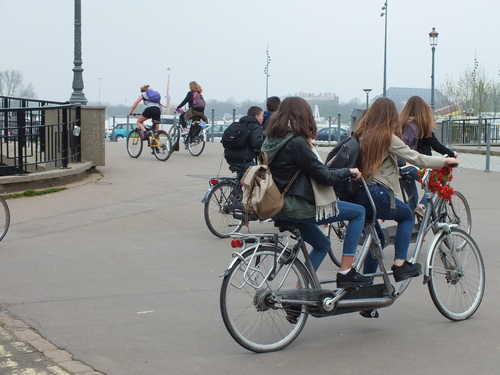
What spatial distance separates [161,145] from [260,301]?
13.3 m

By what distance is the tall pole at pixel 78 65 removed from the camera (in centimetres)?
1595

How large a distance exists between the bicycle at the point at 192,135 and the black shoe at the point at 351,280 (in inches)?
532

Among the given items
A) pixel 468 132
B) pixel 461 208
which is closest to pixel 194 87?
pixel 461 208

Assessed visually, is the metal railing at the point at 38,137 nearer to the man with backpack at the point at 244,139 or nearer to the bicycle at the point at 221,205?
the man with backpack at the point at 244,139

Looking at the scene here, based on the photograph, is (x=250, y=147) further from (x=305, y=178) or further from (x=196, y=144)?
(x=196, y=144)

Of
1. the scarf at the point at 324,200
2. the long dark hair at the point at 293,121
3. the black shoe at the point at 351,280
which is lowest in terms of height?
the black shoe at the point at 351,280

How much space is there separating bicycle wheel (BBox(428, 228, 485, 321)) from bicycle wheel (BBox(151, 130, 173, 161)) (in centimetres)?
1263

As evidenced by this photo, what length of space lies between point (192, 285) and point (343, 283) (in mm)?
1984

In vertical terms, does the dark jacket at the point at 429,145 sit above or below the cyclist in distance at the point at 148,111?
below

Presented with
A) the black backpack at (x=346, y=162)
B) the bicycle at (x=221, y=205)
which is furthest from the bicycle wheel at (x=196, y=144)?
the black backpack at (x=346, y=162)

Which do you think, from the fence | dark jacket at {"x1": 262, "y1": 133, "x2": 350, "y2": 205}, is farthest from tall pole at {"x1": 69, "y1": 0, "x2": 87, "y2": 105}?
the fence

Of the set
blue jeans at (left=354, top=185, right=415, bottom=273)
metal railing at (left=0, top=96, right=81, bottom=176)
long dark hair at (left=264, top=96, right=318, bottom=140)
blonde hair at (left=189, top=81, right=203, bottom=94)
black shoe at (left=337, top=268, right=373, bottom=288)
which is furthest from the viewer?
blonde hair at (left=189, top=81, right=203, bottom=94)

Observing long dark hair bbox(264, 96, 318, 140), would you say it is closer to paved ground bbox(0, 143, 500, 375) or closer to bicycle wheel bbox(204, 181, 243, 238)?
paved ground bbox(0, 143, 500, 375)

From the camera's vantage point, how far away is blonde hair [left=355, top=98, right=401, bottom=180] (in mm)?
5273
